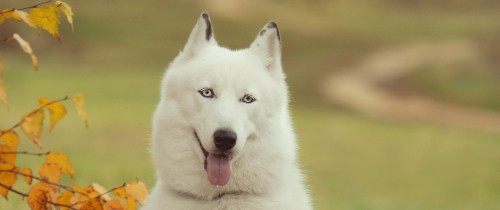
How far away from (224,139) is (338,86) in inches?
1171

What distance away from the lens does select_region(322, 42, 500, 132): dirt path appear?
98.3ft

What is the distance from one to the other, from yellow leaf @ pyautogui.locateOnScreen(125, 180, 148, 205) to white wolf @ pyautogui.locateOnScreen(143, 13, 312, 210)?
0.23 m

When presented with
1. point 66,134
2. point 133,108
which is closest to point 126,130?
point 66,134

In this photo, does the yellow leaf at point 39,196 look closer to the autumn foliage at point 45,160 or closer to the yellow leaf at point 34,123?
the autumn foliage at point 45,160

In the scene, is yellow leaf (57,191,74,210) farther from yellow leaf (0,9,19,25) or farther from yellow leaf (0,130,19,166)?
yellow leaf (0,9,19,25)

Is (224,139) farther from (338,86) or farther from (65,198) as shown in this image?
(338,86)

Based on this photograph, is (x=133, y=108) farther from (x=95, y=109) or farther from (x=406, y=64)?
(x=406, y=64)

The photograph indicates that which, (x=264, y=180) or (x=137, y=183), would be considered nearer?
(x=264, y=180)

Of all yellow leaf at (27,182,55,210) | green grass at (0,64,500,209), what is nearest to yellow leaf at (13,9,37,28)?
yellow leaf at (27,182,55,210)

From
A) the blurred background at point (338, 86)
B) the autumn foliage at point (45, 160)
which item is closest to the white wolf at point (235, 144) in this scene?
the autumn foliage at point (45, 160)

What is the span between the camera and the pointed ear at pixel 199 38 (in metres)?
5.15

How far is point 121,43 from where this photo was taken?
39438 mm

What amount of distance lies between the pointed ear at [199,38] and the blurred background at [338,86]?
4.18 m

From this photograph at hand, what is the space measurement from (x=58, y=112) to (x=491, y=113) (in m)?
26.4
